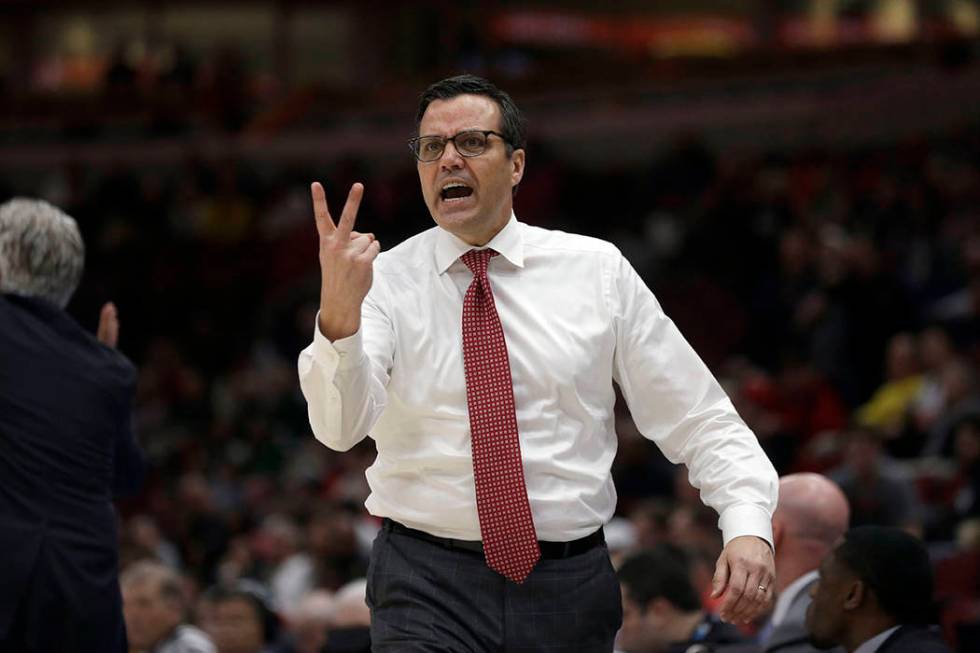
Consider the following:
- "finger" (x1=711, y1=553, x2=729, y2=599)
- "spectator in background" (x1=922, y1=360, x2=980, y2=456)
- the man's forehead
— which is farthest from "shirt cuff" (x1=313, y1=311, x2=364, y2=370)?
"spectator in background" (x1=922, y1=360, x2=980, y2=456)

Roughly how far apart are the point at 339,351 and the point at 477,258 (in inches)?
20.6

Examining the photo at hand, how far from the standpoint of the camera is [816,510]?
4.29m

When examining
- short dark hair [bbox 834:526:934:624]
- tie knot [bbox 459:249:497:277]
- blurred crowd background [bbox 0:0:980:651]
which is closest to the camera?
tie knot [bbox 459:249:497:277]

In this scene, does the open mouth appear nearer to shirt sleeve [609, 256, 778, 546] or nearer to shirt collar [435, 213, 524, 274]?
shirt collar [435, 213, 524, 274]

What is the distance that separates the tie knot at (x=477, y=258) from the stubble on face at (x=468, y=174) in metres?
0.03

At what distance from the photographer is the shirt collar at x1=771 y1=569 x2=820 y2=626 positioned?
13.9ft

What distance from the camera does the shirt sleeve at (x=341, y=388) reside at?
2.71 m

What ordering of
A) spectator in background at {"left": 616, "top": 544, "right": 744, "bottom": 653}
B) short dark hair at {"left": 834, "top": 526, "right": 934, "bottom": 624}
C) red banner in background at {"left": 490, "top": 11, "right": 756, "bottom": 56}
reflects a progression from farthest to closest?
1. red banner in background at {"left": 490, "top": 11, "right": 756, "bottom": 56}
2. spectator in background at {"left": 616, "top": 544, "right": 744, "bottom": 653}
3. short dark hair at {"left": 834, "top": 526, "right": 934, "bottom": 624}

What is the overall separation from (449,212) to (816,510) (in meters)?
1.75

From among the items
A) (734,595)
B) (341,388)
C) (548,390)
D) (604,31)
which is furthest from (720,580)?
(604,31)

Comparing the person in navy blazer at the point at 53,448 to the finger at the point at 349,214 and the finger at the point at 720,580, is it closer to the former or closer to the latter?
the finger at the point at 349,214

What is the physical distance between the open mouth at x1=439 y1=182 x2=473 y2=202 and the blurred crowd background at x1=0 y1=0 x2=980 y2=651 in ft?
10.1

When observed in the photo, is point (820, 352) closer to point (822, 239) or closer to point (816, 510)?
point (822, 239)

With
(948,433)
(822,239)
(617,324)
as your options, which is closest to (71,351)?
(617,324)
